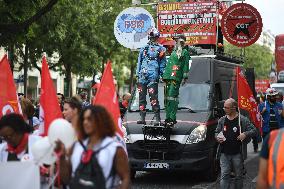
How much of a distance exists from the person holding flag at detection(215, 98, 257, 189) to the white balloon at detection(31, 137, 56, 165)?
4.85m

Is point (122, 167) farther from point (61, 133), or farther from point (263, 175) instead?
point (263, 175)

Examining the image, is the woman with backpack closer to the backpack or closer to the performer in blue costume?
the backpack

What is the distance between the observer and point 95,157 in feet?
16.0

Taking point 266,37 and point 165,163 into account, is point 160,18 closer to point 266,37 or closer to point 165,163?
point 165,163

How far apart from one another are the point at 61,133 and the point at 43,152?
23 cm

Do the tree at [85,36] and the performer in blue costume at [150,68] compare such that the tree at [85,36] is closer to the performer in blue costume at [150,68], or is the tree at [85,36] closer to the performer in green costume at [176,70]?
the performer in blue costume at [150,68]

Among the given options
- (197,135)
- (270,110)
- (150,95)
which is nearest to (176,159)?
(197,135)

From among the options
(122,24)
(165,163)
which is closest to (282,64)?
(122,24)

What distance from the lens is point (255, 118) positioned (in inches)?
442

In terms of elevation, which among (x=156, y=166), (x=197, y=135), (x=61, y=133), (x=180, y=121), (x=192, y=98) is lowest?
(x=156, y=166)

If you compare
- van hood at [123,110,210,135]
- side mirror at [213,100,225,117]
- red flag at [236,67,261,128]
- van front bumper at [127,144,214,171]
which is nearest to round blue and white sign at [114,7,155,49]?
side mirror at [213,100,225,117]

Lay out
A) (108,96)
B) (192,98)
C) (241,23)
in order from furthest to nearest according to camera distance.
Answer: (241,23) → (192,98) → (108,96)

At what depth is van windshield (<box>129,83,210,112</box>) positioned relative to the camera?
12945 millimetres

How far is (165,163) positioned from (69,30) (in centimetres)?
2113
